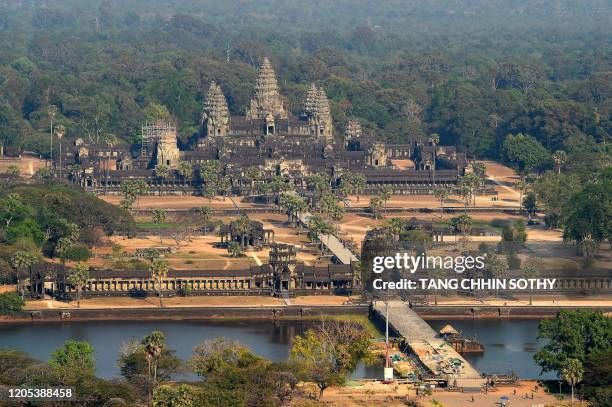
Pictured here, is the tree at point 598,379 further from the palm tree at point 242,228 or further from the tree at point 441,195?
the tree at point 441,195

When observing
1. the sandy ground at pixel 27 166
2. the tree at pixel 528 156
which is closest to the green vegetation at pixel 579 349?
the tree at pixel 528 156

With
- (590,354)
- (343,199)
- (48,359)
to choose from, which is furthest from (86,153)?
(590,354)

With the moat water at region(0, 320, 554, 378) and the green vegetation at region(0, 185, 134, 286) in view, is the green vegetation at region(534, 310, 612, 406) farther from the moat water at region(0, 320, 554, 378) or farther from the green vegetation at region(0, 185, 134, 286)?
the green vegetation at region(0, 185, 134, 286)

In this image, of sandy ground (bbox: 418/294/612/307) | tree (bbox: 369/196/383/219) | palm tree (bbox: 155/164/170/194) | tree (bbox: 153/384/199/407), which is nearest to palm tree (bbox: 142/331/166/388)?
tree (bbox: 153/384/199/407)

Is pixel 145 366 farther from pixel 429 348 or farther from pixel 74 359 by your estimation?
pixel 429 348

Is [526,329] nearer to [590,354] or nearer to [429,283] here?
[429,283]
